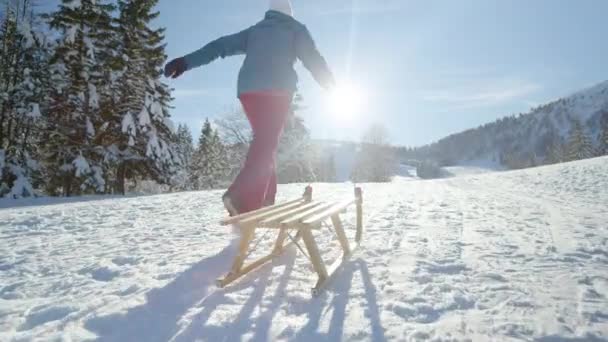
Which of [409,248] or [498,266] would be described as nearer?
[498,266]

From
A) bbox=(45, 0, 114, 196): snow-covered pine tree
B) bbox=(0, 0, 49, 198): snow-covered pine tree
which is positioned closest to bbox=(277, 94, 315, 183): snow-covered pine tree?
bbox=(45, 0, 114, 196): snow-covered pine tree

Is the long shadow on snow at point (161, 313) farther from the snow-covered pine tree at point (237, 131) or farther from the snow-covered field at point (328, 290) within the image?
the snow-covered pine tree at point (237, 131)

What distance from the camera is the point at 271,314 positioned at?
6.57ft

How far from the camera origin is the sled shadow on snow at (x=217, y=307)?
5.81ft

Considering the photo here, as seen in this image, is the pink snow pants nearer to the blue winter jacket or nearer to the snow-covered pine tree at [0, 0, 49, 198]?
the blue winter jacket

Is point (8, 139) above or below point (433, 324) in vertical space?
above

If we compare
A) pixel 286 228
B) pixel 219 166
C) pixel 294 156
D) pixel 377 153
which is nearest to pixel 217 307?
pixel 286 228

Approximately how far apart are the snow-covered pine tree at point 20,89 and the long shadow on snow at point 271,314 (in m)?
15.0

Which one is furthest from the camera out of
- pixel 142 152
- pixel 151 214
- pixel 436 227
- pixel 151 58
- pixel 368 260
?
pixel 151 58

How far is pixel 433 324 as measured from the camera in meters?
1.84

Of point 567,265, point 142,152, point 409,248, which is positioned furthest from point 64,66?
point 567,265

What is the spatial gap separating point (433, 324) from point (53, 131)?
16777mm

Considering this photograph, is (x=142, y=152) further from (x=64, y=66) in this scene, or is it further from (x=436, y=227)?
(x=436, y=227)

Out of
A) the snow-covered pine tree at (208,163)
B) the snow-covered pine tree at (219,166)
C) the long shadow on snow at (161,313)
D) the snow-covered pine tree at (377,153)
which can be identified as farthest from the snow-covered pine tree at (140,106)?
the snow-covered pine tree at (377,153)
